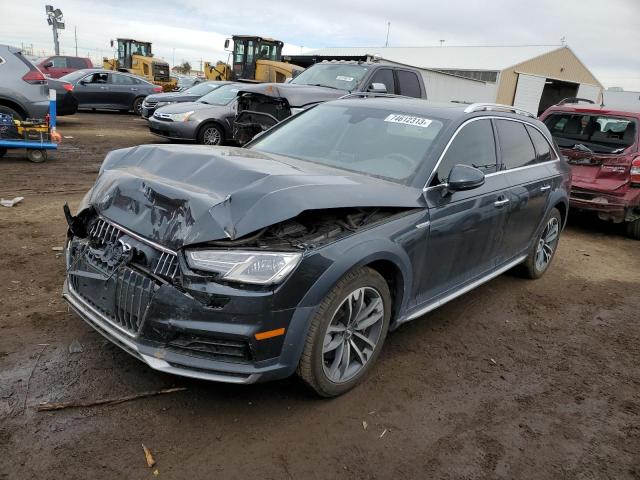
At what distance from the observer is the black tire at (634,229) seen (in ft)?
25.3

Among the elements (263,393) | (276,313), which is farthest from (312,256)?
(263,393)

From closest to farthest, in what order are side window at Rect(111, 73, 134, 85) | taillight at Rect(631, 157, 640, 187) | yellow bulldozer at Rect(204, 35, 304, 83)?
taillight at Rect(631, 157, 640, 187) < side window at Rect(111, 73, 134, 85) < yellow bulldozer at Rect(204, 35, 304, 83)

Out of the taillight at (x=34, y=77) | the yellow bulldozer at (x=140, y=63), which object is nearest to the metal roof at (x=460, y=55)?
the yellow bulldozer at (x=140, y=63)

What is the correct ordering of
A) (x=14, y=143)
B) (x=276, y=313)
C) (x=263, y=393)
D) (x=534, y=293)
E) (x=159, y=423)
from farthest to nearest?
(x=14, y=143)
(x=534, y=293)
(x=263, y=393)
(x=159, y=423)
(x=276, y=313)

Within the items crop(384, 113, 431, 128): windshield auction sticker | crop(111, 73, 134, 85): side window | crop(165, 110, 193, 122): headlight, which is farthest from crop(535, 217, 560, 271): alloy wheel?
crop(111, 73, 134, 85): side window

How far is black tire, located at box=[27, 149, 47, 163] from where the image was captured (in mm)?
9008

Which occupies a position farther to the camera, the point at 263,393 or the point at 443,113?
the point at 443,113

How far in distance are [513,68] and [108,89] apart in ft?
84.2

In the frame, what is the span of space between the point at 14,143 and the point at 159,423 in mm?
7945

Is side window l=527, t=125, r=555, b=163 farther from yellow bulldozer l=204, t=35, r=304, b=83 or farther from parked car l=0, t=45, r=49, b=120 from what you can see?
yellow bulldozer l=204, t=35, r=304, b=83

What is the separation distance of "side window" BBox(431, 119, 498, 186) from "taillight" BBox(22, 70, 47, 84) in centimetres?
822

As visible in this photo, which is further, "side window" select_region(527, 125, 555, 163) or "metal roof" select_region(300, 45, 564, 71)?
"metal roof" select_region(300, 45, 564, 71)

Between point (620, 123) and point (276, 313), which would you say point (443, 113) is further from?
point (620, 123)

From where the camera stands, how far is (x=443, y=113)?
391cm
